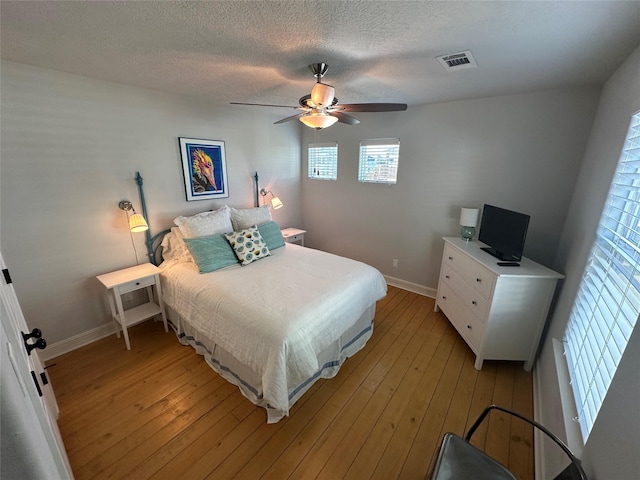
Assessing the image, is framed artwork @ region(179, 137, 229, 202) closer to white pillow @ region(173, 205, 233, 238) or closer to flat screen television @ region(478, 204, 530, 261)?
white pillow @ region(173, 205, 233, 238)

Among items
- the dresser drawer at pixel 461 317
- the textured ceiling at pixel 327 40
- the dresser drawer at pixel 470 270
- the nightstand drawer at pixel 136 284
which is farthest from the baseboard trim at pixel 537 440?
the nightstand drawer at pixel 136 284

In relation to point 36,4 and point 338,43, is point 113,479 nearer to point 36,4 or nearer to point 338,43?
point 36,4

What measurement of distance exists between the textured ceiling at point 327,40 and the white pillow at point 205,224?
128cm

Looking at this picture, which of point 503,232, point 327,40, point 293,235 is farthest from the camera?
point 293,235

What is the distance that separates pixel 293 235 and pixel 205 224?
1.40 metres

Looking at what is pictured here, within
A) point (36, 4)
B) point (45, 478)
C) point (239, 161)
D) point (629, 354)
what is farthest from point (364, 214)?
point (45, 478)

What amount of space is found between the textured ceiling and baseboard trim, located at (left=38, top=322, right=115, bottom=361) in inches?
88.9

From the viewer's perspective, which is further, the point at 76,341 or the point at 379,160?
the point at 379,160

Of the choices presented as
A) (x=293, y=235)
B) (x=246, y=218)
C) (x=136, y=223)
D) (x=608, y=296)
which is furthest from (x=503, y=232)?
(x=136, y=223)

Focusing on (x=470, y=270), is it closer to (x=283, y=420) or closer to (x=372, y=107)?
(x=372, y=107)

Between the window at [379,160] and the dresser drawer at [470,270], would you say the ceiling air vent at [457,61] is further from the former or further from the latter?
the dresser drawer at [470,270]

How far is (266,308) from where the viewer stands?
1.86 metres

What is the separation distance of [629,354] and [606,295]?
0.51m

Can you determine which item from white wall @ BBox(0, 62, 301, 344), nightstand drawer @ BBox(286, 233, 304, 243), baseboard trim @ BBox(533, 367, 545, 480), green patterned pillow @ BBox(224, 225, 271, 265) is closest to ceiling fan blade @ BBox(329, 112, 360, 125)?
green patterned pillow @ BBox(224, 225, 271, 265)
